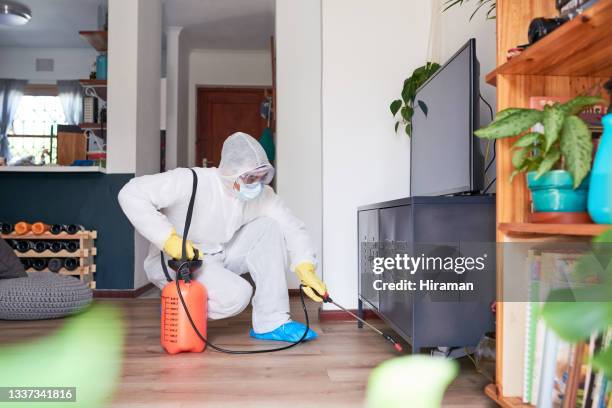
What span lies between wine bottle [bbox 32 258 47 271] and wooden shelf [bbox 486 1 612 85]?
335 cm

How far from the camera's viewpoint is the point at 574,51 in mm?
1201

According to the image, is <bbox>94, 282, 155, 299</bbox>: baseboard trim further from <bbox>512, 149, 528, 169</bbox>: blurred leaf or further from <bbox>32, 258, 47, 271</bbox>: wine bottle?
<bbox>512, 149, 528, 169</bbox>: blurred leaf

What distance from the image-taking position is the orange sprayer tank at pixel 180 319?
2.02 m

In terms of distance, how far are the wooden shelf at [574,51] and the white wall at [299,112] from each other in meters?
2.64

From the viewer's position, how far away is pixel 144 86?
407 cm

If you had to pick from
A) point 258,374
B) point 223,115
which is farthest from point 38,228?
point 223,115

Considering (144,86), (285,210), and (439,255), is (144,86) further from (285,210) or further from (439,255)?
(439,255)

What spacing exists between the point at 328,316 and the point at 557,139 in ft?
6.23

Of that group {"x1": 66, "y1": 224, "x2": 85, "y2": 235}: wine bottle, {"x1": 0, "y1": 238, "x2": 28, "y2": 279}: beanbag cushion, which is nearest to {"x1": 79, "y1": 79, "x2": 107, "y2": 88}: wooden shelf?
{"x1": 66, "y1": 224, "x2": 85, "y2": 235}: wine bottle

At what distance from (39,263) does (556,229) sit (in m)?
3.55

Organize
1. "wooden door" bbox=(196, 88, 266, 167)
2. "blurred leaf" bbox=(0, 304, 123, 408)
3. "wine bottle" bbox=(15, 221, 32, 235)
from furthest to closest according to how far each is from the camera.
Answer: "wooden door" bbox=(196, 88, 266, 167)
"wine bottle" bbox=(15, 221, 32, 235)
"blurred leaf" bbox=(0, 304, 123, 408)

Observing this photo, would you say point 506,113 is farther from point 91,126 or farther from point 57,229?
point 91,126

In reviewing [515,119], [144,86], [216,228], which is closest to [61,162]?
[144,86]

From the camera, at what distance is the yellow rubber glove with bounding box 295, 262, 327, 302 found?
2.17 m
